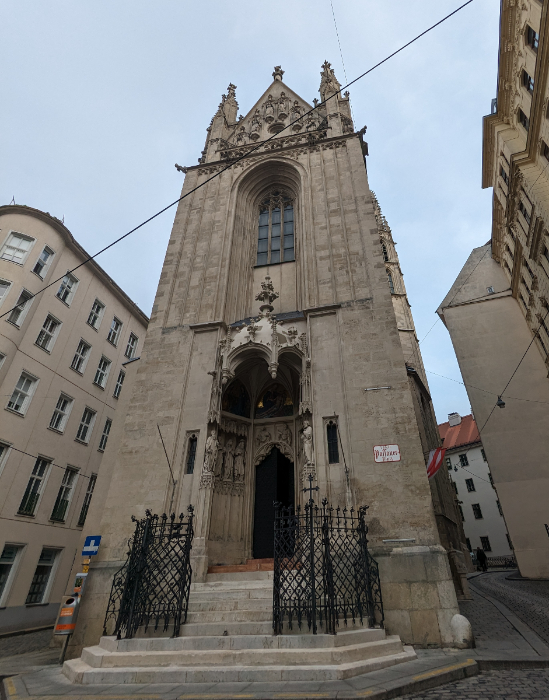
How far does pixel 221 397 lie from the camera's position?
42.4 feet

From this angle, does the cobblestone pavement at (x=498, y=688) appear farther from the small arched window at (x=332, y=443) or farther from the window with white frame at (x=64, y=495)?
the window with white frame at (x=64, y=495)

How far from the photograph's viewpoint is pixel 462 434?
44.1m

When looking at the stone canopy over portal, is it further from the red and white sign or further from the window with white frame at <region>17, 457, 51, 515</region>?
the window with white frame at <region>17, 457, 51, 515</region>

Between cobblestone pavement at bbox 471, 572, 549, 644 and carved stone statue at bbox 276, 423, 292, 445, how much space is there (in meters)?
7.68

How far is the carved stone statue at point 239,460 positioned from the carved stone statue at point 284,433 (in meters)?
1.26

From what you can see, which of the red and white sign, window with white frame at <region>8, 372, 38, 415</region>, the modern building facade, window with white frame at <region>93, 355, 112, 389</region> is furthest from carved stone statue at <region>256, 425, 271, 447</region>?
the modern building facade

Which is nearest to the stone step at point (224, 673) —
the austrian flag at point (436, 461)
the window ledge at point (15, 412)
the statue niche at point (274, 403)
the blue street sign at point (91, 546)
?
the blue street sign at point (91, 546)

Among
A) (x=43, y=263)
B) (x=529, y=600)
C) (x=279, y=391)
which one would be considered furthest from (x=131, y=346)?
(x=529, y=600)

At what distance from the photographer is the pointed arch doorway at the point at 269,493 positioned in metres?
12.5

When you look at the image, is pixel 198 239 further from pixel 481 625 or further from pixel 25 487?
pixel 481 625

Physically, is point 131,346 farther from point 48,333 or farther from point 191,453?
point 191,453

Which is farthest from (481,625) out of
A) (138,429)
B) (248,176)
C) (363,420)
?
(248,176)

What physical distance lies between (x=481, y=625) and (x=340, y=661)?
232 inches

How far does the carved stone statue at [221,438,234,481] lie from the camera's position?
509 inches
